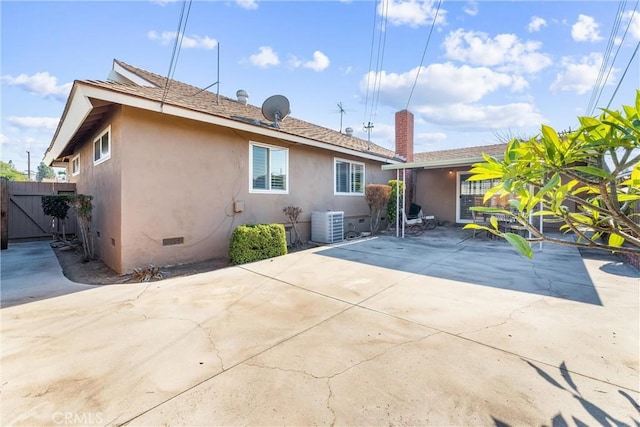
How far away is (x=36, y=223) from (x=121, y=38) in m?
8.41

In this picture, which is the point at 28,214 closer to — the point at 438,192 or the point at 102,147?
the point at 102,147

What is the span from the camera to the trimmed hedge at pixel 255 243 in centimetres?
633

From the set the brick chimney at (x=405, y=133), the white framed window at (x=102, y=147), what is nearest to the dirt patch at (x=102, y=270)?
the white framed window at (x=102, y=147)

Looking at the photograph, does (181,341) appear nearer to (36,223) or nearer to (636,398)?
(636,398)

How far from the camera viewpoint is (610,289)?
4.48 metres

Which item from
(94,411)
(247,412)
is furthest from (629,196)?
(94,411)

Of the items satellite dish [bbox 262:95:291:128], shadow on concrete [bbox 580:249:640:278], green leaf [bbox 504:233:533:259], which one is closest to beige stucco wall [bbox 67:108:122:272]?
satellite dish [bbox 262:95:291:128]

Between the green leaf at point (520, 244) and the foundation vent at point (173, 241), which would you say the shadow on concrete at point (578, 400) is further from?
the foundation vent at point (173, 241)

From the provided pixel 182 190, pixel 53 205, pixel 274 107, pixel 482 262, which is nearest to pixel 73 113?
pixel 182 190

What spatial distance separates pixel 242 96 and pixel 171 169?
607 cm

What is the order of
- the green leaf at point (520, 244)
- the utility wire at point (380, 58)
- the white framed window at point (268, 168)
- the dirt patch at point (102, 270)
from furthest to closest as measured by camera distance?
the utility wire at point (380, 58) < the white framed window at point (268, 168) < the dirt patch at point (102, 270) < the green leaf at point (520, 244)

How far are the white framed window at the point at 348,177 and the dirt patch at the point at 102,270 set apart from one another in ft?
17.4

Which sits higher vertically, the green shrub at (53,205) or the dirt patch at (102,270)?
the green shrub at (53,205)

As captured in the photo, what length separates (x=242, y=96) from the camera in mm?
11039
